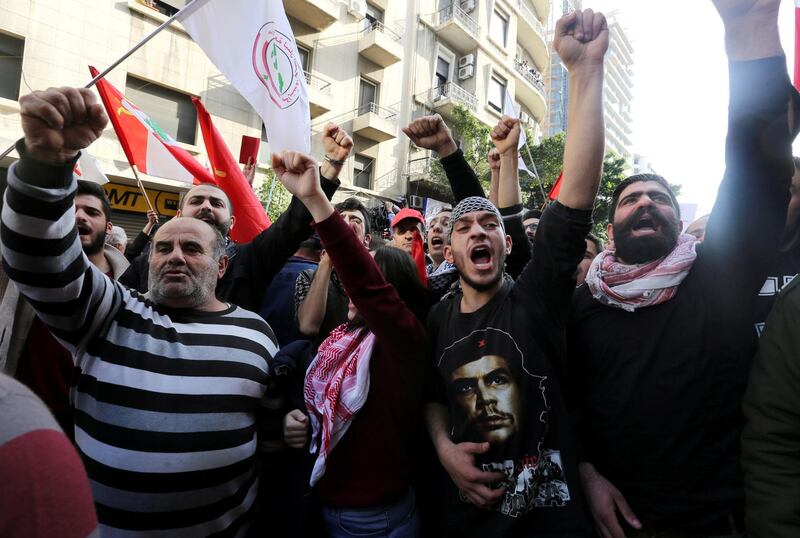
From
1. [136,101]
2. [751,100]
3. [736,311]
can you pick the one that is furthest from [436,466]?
[136,101]

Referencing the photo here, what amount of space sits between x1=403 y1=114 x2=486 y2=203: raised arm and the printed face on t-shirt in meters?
1.18

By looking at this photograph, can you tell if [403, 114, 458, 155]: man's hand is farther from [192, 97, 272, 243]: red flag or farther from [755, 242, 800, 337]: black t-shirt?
[192, 97, 272, 243]: red flag

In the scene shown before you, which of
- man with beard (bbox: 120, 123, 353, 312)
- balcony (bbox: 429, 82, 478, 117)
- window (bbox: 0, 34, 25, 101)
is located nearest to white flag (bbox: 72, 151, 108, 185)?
man with beard (bbox: 120, 123, 353, 312)

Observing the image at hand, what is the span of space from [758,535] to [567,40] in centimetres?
159

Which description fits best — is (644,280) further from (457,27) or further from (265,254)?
(457,27)

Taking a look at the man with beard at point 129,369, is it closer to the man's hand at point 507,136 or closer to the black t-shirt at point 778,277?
the man's hand at point 507,136

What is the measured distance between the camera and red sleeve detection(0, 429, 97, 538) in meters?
0.54

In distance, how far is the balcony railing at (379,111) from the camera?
49.8ft

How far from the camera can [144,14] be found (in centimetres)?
973

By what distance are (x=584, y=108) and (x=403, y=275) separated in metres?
1.00

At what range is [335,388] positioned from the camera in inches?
65.5

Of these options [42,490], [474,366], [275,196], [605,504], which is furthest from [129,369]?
[275,196]

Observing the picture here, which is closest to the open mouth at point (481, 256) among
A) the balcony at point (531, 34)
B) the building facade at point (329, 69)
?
the building facade at point (329, 69)

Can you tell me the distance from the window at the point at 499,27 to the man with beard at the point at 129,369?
21.6 m
